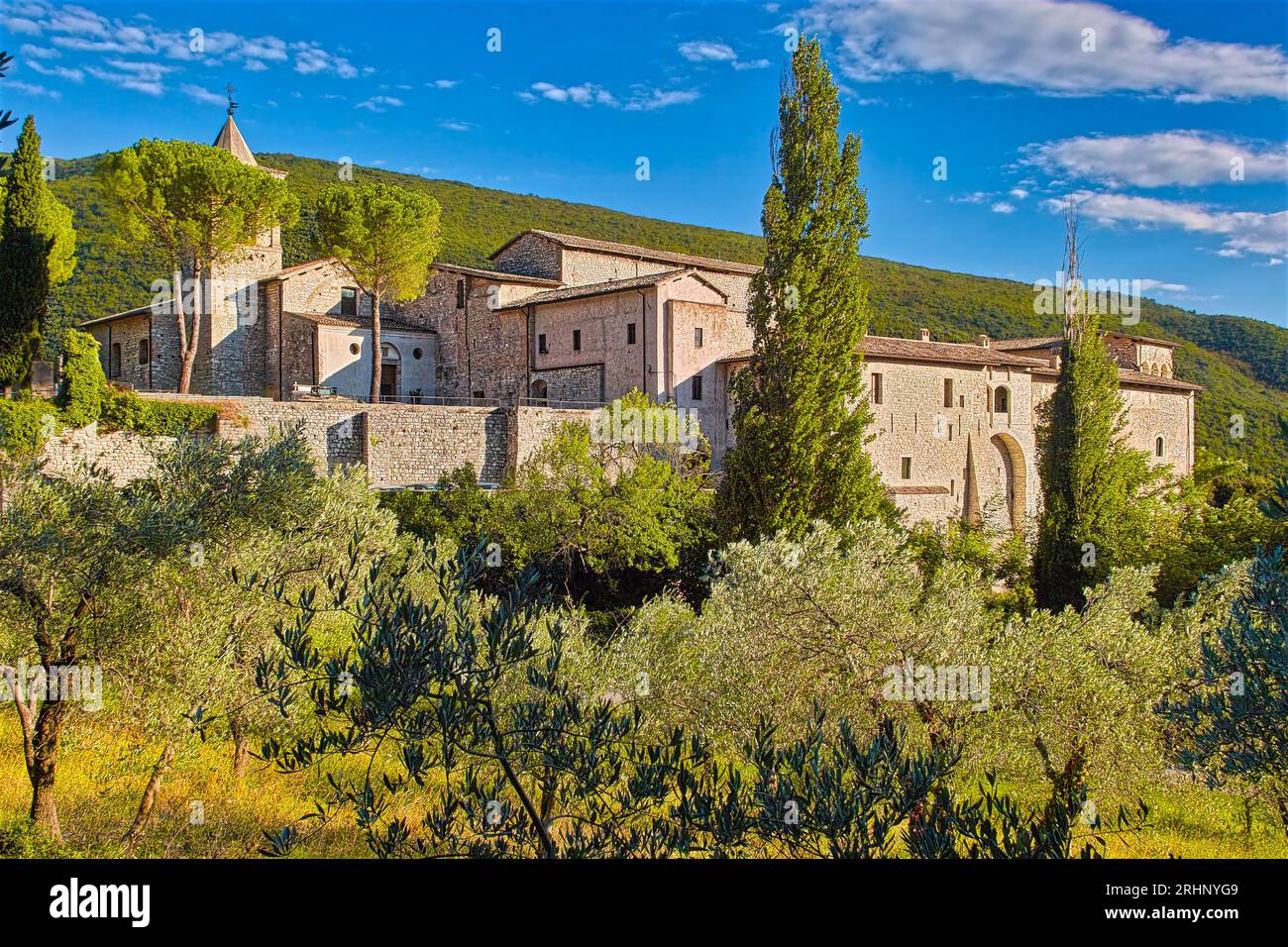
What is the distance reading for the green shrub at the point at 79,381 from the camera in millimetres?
20875

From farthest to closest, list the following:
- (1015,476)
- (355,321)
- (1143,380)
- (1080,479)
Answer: (1143,380), (355,321), (1015,476), (1080,479)

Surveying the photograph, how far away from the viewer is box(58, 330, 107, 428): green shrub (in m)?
20.9

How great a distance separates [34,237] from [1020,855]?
75.6 ft

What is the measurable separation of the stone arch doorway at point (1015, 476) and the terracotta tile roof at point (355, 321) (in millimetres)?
19549

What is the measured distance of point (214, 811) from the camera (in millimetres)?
11539

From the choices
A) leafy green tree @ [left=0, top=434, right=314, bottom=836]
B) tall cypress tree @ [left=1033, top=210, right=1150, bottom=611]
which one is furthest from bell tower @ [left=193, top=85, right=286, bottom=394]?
leafy green tree @ [left=0, top=434, right=314, bottom=836]

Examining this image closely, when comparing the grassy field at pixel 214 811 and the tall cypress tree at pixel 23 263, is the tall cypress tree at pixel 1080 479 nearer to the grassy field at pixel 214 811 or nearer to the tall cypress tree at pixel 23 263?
the grassy field at pixel 214 811

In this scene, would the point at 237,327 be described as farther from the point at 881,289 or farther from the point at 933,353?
the point at 881,289

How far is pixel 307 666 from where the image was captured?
573 centimetres

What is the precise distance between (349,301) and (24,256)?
14.0 m

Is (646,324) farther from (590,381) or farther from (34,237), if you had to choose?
(34,237)

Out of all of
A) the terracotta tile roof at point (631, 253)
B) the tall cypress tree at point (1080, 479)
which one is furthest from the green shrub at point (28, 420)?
the tall cypress tree at point (1080, 479)

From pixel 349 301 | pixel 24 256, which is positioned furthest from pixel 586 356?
pixel 24 256
